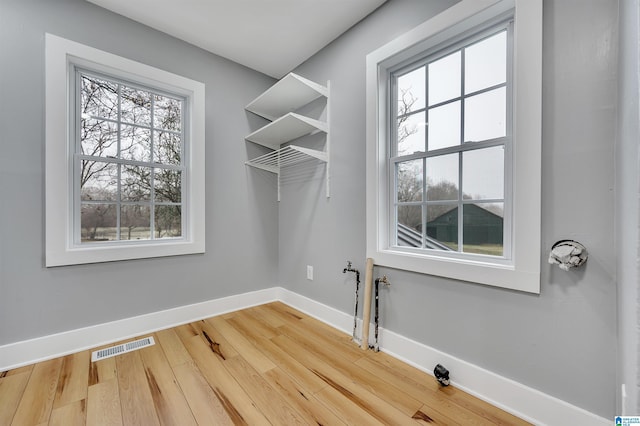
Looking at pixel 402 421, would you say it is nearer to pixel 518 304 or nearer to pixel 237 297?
pixel 518 304

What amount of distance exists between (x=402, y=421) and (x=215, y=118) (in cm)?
260

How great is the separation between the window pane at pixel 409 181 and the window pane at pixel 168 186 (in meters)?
1.89

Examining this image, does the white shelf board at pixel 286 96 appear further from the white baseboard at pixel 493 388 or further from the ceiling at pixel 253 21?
the white baseboard at pixel 493 388

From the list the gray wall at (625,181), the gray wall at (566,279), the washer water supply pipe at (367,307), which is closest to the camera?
the gray wall at (625,181)

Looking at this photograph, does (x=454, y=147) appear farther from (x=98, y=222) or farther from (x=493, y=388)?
(x=98, y=222)

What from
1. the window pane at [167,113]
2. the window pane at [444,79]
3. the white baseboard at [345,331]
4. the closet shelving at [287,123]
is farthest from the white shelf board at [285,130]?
the white baseboard at [345,331]

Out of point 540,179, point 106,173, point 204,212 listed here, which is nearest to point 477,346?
point 540,179

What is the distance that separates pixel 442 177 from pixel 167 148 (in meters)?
2.22

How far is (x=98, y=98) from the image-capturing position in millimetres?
1934

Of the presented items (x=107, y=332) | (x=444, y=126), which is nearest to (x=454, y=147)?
(x=444, y=126)

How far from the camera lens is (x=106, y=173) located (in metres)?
1.96

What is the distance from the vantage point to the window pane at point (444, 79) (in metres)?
1.56

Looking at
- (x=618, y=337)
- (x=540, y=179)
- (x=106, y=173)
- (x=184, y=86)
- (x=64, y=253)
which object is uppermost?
(x=184, y=86)

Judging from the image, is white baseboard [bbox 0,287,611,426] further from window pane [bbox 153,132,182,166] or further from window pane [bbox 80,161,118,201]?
window pane [bbox 153,132,182,166]
